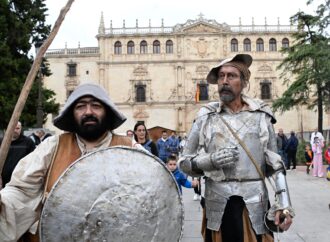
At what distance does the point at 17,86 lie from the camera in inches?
800

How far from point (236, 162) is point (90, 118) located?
1060mm

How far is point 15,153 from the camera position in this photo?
235 inches

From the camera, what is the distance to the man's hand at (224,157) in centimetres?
300

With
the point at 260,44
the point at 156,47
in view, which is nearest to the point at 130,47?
the point at 156,47

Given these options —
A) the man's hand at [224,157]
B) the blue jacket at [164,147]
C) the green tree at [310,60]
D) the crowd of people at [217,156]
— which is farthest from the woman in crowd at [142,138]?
the green tree at [310,60]

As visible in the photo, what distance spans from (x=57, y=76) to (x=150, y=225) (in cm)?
5446

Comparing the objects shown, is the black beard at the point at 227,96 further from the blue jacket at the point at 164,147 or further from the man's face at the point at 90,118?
the blue jacket at the point at 164,147

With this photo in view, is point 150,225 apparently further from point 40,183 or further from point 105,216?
point 40,183

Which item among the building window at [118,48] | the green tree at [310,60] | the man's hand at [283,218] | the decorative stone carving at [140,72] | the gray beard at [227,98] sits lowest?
the man's hand at [283,218]

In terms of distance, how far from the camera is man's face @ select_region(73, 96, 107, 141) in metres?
2.52

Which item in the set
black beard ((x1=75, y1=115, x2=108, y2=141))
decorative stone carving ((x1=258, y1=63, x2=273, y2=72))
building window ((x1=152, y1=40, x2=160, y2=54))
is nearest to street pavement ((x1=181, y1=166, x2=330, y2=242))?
black beard ((x1=75, y1=115, x2=108, y2=141))

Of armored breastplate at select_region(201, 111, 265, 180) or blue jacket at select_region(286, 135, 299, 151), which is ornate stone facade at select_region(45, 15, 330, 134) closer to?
blue jacket at select_region(286, 135, 299, 151)

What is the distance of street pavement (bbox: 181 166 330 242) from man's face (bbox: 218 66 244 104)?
3.64 m

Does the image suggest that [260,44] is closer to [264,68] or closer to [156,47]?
[264,68]
